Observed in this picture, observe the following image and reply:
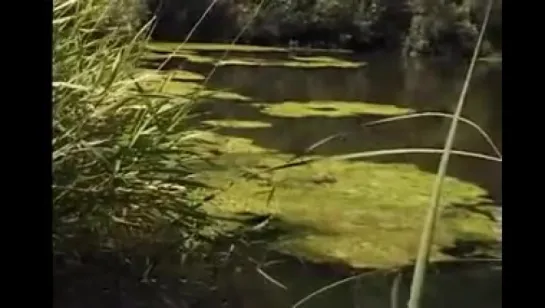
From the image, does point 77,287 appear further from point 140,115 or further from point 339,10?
point 339,10

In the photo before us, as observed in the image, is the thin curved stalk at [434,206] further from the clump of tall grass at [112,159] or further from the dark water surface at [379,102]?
the clump of tall grass at [112,159]

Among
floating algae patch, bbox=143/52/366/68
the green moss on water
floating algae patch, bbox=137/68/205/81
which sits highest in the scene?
the green moss on water

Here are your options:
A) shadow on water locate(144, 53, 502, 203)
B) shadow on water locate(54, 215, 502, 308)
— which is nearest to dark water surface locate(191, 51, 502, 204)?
shadow on water locate(144, 53, 502, 203)

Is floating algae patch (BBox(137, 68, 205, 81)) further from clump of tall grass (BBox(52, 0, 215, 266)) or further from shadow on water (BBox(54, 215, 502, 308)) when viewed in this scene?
shadow on water (BBox(54, 215, 502, 308))

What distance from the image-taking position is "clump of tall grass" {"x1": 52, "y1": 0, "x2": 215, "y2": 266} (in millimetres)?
1090

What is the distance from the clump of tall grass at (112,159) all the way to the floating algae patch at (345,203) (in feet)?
0.16

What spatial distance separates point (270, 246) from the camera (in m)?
1.08

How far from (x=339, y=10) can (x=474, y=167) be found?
267mm

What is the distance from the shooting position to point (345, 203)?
1.09m

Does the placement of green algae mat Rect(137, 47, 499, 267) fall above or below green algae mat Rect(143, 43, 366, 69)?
below

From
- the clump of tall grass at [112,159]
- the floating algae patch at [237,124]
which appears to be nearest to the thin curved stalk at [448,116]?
the floating algae patch at [237,124]

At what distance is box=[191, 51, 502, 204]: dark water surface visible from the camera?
1.09 m

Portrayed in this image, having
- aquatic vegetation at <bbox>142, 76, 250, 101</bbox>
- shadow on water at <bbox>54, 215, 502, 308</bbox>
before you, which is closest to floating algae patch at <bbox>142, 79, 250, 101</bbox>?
aquatic vegetation at <bbox>142, 76, 250, 101</bbox>
